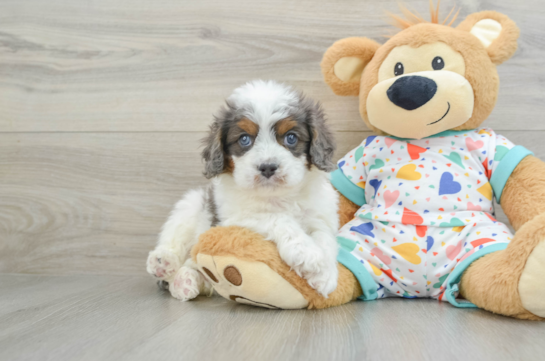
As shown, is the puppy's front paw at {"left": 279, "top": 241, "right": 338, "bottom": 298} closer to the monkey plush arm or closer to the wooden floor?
the monkey plush arm

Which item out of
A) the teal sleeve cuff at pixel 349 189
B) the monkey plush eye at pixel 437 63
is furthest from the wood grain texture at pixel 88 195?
the monkey plush eye at pixel 437 63

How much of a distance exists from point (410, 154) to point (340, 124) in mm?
504

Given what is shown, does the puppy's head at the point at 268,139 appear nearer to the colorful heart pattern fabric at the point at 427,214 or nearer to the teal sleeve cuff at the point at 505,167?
the colorful heart pattern fabric at the point at 427,214

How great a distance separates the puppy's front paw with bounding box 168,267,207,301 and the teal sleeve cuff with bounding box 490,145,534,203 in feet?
3.87

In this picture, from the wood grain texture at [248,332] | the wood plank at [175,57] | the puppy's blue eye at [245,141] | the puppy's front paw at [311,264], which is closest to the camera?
the wood grain texture at [248,332]

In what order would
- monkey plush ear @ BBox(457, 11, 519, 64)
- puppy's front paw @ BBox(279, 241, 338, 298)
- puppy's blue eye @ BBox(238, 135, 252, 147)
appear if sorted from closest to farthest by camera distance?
puppy's front paw @ BBox(279, 241, 338, 298) < puppy's blue eye @ BBox(238, 135, 252, 147) < monkey plush ear @ BBox(457, 11, 519, 64)

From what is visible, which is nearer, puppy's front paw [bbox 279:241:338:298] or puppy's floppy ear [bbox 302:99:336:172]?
puppy's front paw [bbox 279:241:338:298]

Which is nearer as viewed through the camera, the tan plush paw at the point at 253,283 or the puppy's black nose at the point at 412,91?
the tan plush paw at the point at 253,283

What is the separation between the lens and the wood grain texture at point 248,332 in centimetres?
105

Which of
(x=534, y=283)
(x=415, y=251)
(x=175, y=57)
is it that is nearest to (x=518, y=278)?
(x=534, y=283)

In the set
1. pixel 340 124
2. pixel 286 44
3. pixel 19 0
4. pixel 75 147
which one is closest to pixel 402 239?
pixel 340 124

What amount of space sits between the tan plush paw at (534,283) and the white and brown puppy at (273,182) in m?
0.55

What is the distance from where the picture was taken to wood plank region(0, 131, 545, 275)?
7.43ft

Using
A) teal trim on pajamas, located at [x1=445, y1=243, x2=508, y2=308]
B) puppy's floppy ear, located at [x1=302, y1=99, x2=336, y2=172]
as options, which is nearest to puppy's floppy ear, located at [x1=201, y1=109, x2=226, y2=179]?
puppy's floppy ear, located at [x1=302, y1=99, x2=336, y2=172]
